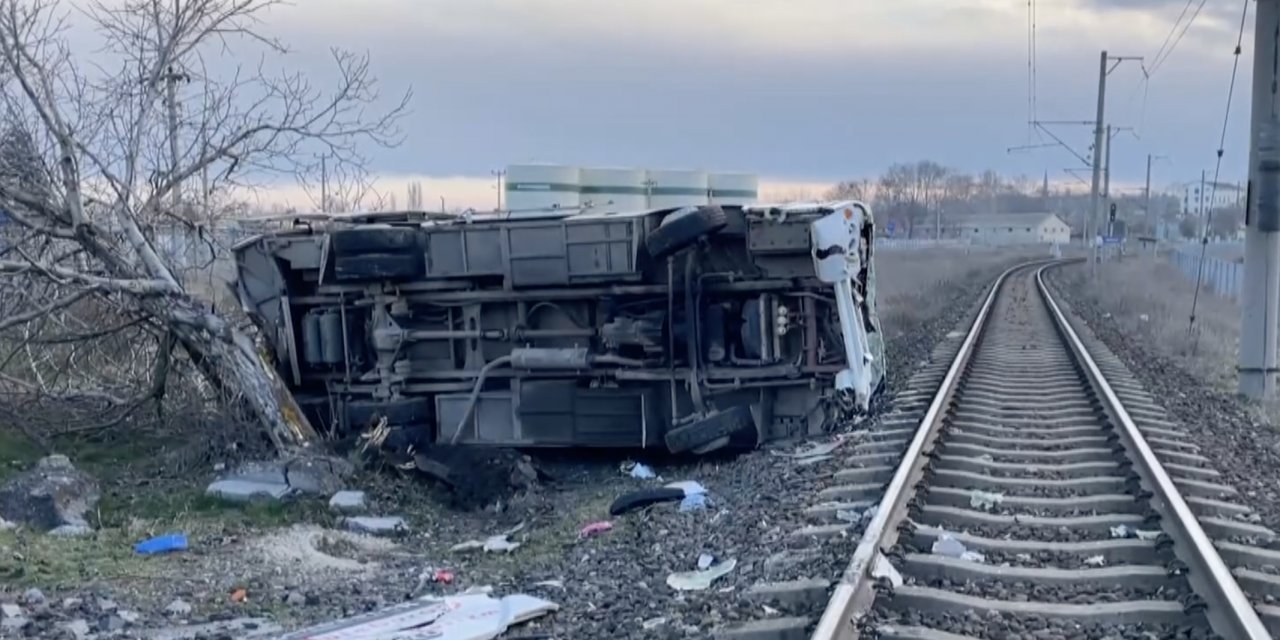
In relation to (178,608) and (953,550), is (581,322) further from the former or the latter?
(953,550)

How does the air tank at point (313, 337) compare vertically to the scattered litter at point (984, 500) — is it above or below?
above

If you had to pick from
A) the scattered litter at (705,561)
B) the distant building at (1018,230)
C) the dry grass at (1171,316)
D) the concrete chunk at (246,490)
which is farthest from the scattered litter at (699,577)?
the distant building at (1018,230)

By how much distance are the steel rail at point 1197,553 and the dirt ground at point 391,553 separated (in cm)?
165

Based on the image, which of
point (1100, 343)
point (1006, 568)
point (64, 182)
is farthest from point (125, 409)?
point (1100, 343)

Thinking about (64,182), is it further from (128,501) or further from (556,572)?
(556,572)

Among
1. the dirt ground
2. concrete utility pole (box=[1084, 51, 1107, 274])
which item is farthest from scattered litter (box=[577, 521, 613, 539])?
concrete utility pole (box=[1084, 51, 1107, 274])

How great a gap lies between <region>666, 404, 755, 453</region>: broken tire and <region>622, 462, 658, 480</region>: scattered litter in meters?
0.27

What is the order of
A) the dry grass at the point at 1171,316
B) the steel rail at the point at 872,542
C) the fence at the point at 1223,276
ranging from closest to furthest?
the steel rail at the point at 872,542
the dry grass at the point at 1171,316
the fence at the point at 1223,276

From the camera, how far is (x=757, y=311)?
1210cm

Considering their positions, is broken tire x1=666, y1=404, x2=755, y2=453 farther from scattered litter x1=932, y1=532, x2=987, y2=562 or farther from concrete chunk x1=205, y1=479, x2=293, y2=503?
scattered litter x1=932, y1=532, x2=987, y2=562

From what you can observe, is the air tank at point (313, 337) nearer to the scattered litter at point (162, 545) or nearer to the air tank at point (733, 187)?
the scattered litter at point (162, 545)

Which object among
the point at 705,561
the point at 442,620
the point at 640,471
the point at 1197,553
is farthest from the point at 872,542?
the point at 640,471

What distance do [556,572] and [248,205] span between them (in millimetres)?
7808

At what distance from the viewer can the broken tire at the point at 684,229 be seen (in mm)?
11711
